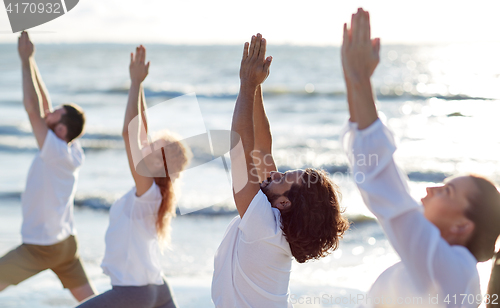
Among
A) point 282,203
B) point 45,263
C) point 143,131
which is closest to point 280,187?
point 282,203

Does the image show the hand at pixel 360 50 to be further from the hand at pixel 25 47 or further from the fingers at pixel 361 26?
the hand at pixel 25 47

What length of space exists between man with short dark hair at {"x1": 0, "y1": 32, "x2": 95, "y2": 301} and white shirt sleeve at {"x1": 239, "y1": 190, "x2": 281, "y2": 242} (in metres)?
2.29

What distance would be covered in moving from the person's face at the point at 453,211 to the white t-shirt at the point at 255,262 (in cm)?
76

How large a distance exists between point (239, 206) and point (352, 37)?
Result: 3.45 ft

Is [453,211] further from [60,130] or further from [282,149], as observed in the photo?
[282,149]

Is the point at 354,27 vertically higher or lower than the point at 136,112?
higher

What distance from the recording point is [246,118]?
2125mm

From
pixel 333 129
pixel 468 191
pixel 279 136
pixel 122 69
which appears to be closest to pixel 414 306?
pixel 468 191

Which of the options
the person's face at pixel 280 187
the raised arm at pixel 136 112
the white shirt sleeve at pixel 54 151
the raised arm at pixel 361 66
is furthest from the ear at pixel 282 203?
the white shirt sleeve at pixel 54 151

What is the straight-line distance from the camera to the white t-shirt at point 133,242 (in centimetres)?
312

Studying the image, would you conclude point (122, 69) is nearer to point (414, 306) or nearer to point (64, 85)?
point (64, 85)

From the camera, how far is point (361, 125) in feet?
4.72

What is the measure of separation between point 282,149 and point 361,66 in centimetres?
1271

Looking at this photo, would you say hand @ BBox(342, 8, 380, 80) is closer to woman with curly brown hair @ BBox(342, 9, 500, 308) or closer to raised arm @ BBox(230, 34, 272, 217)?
woman with curly brown hair @ BBox(342, 9, 500, 308)
